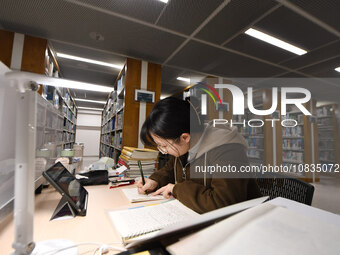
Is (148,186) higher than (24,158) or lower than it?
lower

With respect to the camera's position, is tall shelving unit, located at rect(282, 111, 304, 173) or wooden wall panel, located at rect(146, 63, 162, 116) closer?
wooden wall panel, located at rect(146, 63, 162, 116)

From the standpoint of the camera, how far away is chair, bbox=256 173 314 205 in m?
0.84

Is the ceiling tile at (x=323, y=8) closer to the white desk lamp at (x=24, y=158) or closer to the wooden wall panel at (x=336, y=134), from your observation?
the white desk lamp at (x=24, y=158)

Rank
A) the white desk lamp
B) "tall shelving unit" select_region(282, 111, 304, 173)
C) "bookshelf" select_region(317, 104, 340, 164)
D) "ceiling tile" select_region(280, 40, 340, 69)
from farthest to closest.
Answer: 1. "bookshelf" select_region(317, 104, 340, 164)
2. "tall shelving unit" select_region(282, 111, 304, 173)
3. "ceiling tile" select_region(280, 40, 340, 69)
4. the white desk lamp

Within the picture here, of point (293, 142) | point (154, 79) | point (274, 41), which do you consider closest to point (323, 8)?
point (274, 41)

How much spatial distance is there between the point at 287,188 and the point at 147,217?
2.66 feet

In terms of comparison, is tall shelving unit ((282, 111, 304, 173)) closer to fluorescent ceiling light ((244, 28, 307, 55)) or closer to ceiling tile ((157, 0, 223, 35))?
fluorescent ceiling light ((244, 28, 307, 55))

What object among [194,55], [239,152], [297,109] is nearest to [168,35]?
[194,55]

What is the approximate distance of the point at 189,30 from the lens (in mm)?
2170

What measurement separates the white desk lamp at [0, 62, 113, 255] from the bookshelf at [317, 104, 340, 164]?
6.09 metres

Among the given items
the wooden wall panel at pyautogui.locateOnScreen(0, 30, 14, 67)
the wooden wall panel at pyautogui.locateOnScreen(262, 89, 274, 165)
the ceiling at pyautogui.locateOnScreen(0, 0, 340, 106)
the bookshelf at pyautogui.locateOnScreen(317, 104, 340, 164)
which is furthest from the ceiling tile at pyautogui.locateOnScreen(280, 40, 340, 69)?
the wooden wall panel at pyautogui.locateOnScreen(0, 30, 14, 67)

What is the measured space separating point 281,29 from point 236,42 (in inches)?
21.2

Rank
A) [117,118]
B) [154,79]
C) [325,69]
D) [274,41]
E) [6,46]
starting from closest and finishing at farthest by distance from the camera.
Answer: [6,46], [274,41], [154,79], [325,69], [117,118]

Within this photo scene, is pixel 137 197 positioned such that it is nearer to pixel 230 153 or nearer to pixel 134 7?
pixel 230 153
